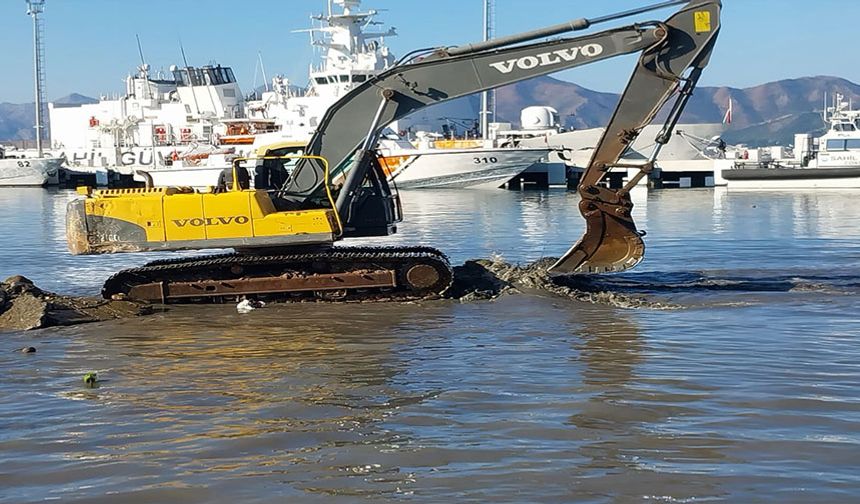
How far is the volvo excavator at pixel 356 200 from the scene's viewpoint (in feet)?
46.2

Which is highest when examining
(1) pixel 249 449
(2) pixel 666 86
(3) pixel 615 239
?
(2) pixel 666 86

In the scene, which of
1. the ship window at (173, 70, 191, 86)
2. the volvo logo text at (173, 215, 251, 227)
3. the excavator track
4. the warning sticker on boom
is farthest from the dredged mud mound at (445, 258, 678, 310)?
the ship window at (173, 70, 191, 86)

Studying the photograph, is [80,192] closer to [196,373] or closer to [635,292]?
[196,373]

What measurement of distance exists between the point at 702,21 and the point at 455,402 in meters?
7.97

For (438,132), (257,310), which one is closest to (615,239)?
(257,310)

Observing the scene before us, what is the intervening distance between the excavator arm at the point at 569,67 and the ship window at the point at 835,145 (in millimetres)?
42194

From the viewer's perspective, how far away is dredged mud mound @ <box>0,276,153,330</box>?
13.1 m

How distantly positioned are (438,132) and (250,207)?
57596mm

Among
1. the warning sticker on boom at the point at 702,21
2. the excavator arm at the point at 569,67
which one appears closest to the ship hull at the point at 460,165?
the excavator arm at the point at 569,67

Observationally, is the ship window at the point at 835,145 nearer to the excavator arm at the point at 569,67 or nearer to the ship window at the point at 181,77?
the excavator arm at the point at 569,67

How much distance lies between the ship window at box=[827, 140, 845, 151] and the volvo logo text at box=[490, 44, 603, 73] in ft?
140

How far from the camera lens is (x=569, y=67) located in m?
14.4

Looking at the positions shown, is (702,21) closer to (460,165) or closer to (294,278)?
(294,278)

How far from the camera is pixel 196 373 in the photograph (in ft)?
32.9
